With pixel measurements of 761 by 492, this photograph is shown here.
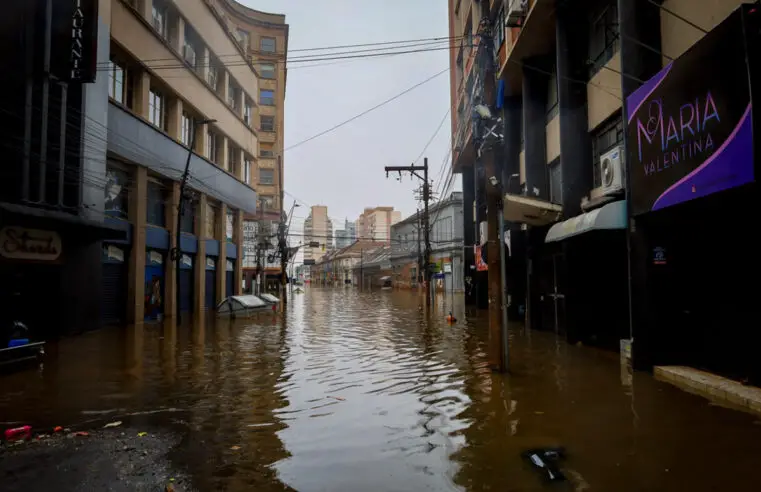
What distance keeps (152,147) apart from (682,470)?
82.9 feet

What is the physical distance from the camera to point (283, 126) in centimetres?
6041

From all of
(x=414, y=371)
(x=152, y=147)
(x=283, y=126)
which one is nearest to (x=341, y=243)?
(x=283, y=126)

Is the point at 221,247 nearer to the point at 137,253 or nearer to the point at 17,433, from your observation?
the point at 137,253

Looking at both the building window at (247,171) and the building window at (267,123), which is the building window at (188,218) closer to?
the building window at (247,171)

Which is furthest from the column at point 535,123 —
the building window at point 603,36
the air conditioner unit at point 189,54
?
the air conditioner unit at point 189,54

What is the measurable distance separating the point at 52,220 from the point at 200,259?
50.4ft

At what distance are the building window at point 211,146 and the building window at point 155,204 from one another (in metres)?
6.54

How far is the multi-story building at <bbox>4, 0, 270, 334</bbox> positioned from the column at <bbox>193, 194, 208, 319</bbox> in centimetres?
7

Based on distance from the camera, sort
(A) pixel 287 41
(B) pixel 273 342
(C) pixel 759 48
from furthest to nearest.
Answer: (A) pixel 287 41, (B) pixel 273 342, (C) pixel 759 48

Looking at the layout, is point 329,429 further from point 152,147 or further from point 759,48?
point 152,147

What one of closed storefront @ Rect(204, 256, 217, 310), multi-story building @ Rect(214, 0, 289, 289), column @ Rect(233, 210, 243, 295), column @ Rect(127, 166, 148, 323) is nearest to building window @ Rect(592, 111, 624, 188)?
column @ Rect(127, 166, 148, 323)

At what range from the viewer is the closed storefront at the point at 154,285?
80.2 ft

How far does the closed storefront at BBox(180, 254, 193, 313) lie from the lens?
28.8 metres

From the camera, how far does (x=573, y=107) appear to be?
1437 cm
